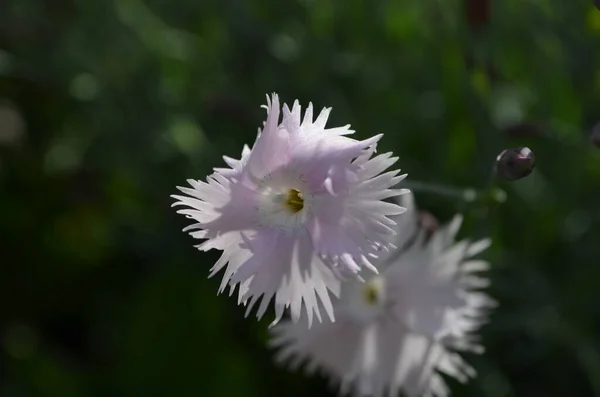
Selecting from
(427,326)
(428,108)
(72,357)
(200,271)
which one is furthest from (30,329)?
(427,326)

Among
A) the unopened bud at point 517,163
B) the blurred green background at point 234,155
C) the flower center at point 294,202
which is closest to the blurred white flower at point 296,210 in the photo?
the flower center at point 294,202

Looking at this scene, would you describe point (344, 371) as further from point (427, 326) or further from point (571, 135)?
point (571, 135)

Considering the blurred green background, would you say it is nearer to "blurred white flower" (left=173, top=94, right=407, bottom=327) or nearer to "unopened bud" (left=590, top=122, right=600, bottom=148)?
"unopened bud" (left=590, top=122, right=600, bottom=148)

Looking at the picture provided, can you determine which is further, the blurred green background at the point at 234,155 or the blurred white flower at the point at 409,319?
the blurred green background at the point at 234,155

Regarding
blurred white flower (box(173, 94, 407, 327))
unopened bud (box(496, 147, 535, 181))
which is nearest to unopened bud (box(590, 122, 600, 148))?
unopened bud (box(496, 147, 535, 181))

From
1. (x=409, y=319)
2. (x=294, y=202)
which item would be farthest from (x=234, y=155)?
(x=294, y=202)

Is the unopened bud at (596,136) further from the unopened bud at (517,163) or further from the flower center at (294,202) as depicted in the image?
the flower center at (294,202)

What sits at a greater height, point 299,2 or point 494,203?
point 299,2
